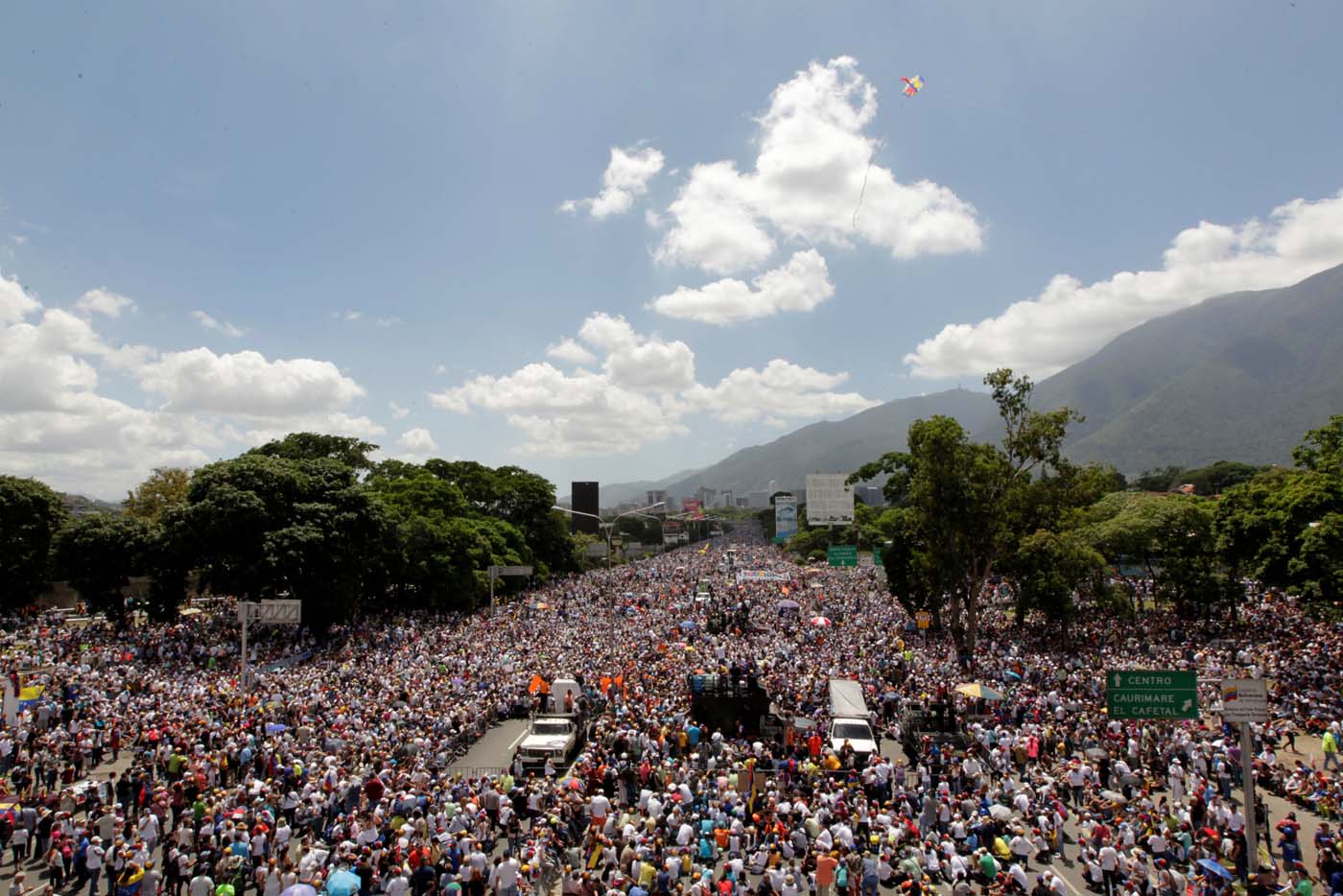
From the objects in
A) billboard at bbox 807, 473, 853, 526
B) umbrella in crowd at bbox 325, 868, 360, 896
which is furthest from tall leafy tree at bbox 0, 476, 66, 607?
billboard at bbox 807, 473, 853, 526

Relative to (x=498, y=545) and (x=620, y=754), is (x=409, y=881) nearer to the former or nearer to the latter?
(x=620, y=754)

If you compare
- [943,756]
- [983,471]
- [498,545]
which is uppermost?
[983,471]

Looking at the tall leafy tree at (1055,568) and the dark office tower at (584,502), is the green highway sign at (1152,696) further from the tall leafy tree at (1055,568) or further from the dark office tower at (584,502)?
the dark office tower at (584,502)

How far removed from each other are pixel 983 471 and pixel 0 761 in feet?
105

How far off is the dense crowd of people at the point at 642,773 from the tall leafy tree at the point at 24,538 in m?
4.17

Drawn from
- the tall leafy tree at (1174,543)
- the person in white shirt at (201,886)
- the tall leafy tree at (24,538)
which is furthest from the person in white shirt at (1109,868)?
the tall leafy tree at (24,538)

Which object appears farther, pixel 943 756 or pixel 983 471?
pixel 983 471

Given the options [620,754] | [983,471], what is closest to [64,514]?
[620,754]

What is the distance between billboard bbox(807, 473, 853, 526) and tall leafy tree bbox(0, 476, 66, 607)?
52.4m

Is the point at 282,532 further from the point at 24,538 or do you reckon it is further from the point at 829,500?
the point at 829,500

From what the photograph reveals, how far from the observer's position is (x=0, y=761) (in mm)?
16922

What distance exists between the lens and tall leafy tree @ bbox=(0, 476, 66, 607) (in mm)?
35406

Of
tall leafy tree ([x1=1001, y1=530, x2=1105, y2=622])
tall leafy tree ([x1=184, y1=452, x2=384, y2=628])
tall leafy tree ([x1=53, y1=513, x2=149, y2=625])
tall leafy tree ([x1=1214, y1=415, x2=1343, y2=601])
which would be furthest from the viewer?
tall leafy tree ([x1=53, y1=513, x2=149, y2=625])

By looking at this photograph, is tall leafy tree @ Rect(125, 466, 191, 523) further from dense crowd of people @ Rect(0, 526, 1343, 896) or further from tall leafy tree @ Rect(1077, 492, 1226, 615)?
tall leafy tree @ Rect(1077, 492, 1226, 615)
